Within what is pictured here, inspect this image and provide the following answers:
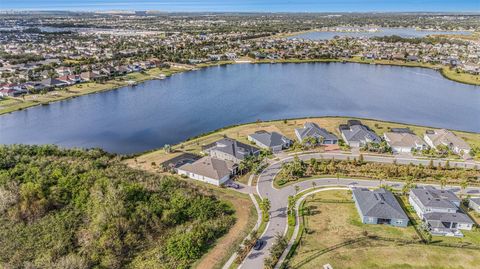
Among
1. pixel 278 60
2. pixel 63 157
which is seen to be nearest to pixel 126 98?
pixel 63 157

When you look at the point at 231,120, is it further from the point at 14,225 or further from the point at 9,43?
the point at 9,43

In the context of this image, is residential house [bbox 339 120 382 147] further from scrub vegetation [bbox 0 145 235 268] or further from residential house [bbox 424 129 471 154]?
scrub vegetation [bbox 0 145 235 268]

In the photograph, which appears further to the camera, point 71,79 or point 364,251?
point 71,79

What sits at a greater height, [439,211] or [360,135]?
[360,135]

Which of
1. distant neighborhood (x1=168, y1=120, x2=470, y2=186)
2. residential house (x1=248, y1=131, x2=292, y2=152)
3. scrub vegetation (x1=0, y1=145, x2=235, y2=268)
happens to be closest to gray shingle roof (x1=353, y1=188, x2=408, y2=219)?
scrub vegetation (x1=0, y1=145, x2=235, y2=268)

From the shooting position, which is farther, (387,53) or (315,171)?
(387,53)

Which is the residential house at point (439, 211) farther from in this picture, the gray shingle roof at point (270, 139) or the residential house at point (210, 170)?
the residential house at point (210, 170)

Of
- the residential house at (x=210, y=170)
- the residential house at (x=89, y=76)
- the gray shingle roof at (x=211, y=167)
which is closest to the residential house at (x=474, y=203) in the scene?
the residential house at (x=210, y=170)

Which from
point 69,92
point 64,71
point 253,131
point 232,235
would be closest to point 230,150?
point 253,131

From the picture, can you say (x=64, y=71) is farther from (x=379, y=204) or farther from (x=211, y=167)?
(x=379, y=204)
